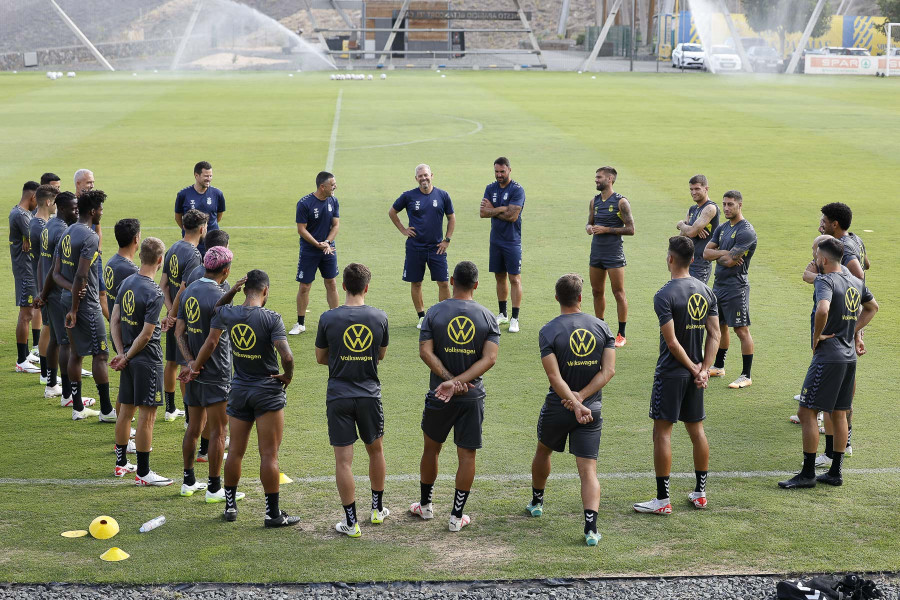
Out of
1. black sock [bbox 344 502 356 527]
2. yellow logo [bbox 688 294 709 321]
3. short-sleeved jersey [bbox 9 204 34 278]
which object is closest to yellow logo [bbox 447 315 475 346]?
black sock [bbox 344 502 356 527]

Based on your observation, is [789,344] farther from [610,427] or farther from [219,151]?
[219,151]

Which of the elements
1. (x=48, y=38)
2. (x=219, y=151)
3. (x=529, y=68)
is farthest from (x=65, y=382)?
(x=48, y=38)

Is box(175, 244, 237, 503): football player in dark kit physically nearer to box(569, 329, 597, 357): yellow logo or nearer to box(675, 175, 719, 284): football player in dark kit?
box(569, 329, 597, 357): yellow logo

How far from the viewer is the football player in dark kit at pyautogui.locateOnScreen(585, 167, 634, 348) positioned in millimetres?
12664

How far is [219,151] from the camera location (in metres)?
29.2

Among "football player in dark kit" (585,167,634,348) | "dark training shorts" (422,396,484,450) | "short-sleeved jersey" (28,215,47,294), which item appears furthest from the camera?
"football player in dark kit" (585,167,634,348)

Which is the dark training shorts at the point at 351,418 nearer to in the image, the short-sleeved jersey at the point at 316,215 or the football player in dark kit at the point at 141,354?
the football player in dark kit at the point at 141,354

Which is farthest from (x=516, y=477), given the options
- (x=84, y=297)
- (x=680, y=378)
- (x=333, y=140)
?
(x=333, y=140)

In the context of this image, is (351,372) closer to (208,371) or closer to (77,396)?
(208,371)

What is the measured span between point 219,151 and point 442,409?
23432mm

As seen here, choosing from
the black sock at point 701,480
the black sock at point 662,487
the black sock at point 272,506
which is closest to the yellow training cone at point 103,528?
the black sock at point 272,506

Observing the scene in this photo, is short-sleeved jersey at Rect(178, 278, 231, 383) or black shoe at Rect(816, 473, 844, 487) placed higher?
short-sleeved jersey at Rect(178, 278, 231, 383)

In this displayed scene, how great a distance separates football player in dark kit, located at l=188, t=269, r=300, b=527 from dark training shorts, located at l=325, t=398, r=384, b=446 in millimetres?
477

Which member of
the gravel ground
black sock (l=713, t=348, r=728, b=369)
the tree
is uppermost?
the tree
